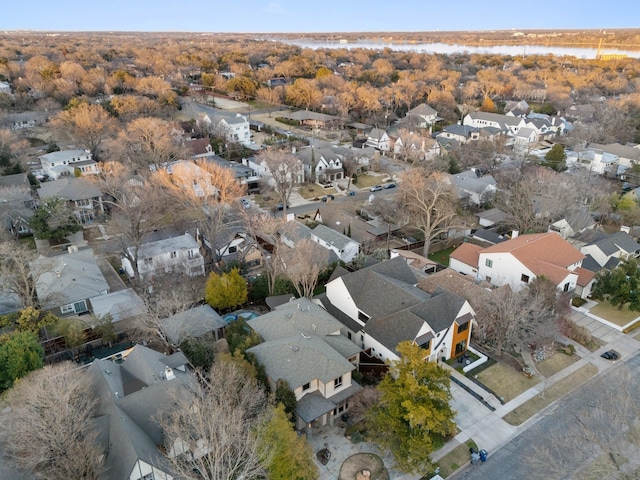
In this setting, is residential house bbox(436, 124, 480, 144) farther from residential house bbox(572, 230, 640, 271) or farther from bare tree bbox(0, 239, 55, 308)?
bare tree bbox(0, 239, 55, 308)

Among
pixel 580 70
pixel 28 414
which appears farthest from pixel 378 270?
pixel 580 70

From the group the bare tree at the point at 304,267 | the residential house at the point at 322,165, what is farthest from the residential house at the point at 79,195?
the bare tree at the point at 304,267

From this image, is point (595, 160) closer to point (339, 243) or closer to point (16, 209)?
point (339, 243)

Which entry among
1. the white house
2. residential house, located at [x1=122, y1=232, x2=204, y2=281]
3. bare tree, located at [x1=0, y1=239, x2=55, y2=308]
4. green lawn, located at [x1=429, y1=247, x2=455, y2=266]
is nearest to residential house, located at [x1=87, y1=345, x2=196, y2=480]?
bare tree, located at [x1=0, y1=239, x2=55, y2=308]

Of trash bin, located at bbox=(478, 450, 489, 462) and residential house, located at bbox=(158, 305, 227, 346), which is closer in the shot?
trash bin, located at bbox=(478, 450, 489, 462)

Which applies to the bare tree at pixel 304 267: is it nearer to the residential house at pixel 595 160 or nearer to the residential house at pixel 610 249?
the residential house at pixel 610 249

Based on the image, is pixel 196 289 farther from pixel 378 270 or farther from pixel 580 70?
pixel 580 70
